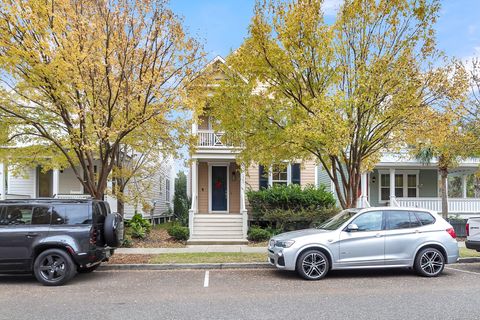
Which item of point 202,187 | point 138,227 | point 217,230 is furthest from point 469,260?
point 202,187

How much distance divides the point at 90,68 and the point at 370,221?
785cm

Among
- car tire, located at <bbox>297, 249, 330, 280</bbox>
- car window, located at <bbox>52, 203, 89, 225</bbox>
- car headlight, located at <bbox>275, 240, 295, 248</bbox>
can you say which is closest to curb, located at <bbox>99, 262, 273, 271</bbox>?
car headlight, located at <bbox>275, 240, 295, 248</bbox>

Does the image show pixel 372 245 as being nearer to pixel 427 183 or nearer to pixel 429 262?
pixel 429 262

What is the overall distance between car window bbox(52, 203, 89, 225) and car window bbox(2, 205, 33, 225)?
22.0 inches

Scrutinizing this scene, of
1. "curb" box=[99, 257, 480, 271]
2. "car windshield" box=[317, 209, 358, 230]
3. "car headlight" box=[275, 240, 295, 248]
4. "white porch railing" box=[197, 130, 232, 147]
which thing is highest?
"white porch railing" box=[197, 130, 232, 147]

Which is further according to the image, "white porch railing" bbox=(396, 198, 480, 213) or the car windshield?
"white porch railing" bbox=(396, 198, 480, 213)

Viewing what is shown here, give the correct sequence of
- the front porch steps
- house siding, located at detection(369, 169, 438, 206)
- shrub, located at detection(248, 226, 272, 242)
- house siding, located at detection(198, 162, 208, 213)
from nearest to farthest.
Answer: the front porch steps < shrub, located at detection(248, 226, 272, 242) < house siding, located at detection(198, 162, 208, 213) < house siding, located at detection(369, 169, 438, 206)

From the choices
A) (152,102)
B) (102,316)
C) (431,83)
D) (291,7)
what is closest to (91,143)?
(152,102)

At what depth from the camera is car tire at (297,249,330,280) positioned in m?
9.11

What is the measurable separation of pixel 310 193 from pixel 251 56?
8010mm

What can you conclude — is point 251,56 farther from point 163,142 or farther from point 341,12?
point 163,142

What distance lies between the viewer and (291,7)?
36.0 ft

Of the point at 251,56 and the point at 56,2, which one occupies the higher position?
the point at 56,2

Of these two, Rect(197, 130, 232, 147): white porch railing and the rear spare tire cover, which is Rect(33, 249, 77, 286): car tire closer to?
the rear spare tire cover
